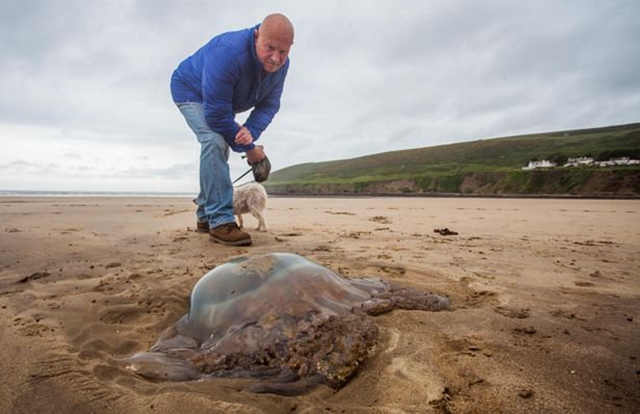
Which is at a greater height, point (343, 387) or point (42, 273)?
point (42, 273)

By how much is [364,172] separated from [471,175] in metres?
24.6

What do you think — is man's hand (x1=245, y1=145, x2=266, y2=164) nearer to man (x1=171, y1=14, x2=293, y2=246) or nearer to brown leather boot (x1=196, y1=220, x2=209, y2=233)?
man (x1=171, y1=14, x2=293, y2=246)

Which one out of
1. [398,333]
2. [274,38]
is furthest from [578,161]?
[398,333]

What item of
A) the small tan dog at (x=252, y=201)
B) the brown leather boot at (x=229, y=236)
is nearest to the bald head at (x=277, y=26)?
the brown leather boot at (x=229, y=236)

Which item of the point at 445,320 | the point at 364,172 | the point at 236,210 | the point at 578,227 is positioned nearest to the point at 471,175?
the point at 364,172

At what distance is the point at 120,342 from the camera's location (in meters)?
2.04

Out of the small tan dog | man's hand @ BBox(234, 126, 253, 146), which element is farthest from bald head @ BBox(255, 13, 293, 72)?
the small tan dog

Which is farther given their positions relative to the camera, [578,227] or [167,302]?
[578,227]

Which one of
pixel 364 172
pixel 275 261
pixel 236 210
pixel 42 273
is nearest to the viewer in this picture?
pixel 275 261

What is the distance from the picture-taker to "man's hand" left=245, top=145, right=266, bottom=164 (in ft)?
17.1

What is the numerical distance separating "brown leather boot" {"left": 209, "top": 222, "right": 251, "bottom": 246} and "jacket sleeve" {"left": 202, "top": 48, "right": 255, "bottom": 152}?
1.36 metres

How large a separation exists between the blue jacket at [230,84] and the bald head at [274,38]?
23 cm

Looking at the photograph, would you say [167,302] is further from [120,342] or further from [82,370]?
[82,370]

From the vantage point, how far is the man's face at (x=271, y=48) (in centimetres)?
433
